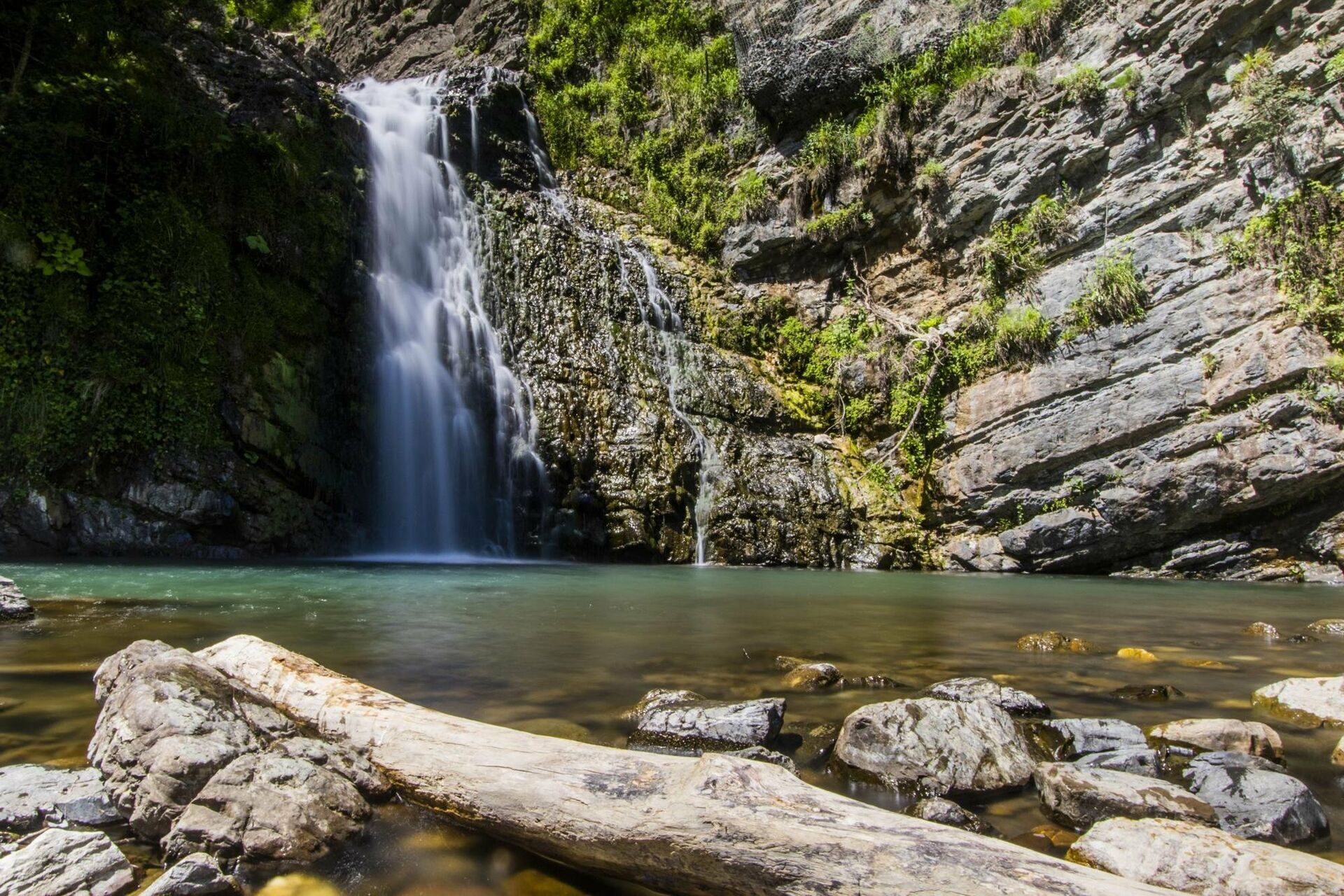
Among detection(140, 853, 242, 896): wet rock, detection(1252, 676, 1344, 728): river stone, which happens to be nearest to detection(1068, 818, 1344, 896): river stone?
detection(1252, 676, 1344, 728): river stone

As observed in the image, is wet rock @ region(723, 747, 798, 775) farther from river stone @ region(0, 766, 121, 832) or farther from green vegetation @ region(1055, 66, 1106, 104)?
green vegetation @ region(1055, 66, 1106, 104)

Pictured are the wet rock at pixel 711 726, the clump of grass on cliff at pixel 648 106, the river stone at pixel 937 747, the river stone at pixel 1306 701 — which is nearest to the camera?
the river stone at pixel 937 747

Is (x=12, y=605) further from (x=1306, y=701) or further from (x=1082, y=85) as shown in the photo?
(x=1082, y=85)

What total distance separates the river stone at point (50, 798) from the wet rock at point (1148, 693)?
4.51 metres

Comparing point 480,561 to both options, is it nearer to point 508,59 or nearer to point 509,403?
point 509,403

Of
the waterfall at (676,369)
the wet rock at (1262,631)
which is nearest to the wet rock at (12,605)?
the wet rock at (1262,631)

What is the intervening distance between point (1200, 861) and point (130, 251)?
13.8m

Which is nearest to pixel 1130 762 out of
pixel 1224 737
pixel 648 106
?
pixel 1224 737

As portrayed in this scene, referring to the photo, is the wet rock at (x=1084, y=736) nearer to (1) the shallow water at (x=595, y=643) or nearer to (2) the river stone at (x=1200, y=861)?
(1) the shallow water at (x=595, y=643)

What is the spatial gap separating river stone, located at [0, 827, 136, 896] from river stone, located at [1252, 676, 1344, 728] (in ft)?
15.2

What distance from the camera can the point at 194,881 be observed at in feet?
5.96

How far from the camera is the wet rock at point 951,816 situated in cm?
230

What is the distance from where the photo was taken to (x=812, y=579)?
1074 centimetres

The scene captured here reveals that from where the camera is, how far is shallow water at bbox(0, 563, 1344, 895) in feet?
8.96
